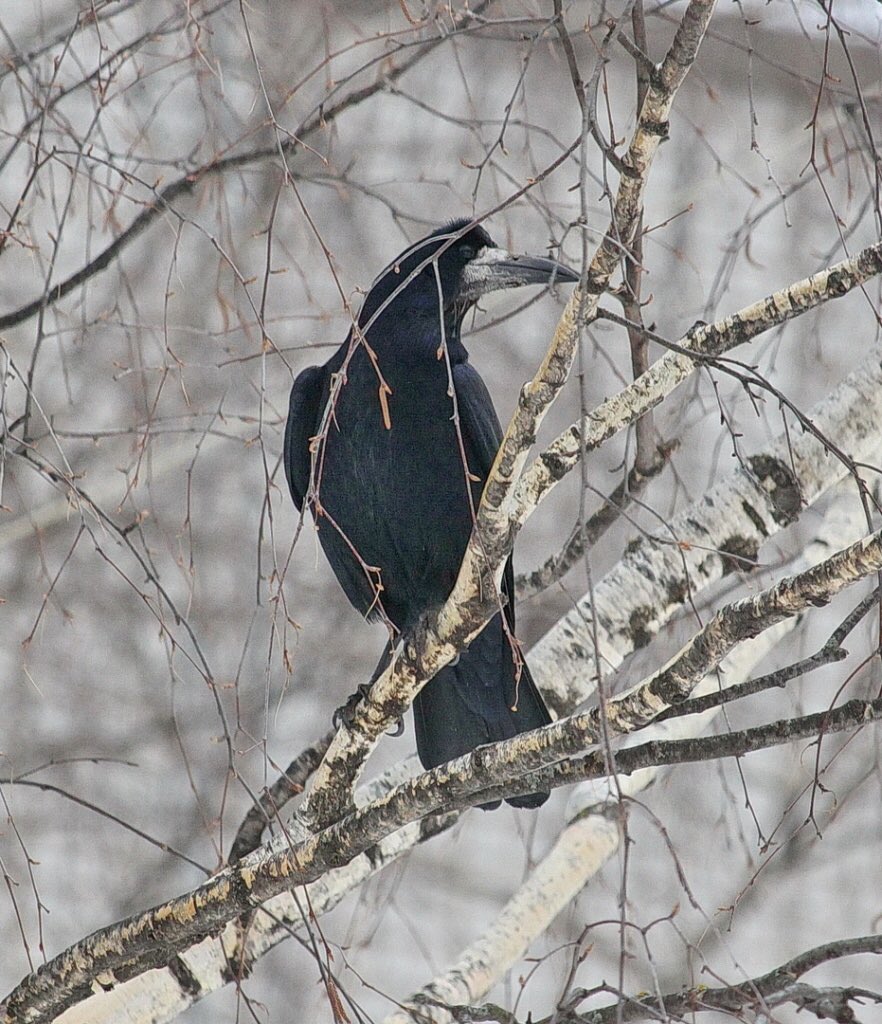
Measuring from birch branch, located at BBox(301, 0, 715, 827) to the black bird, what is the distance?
2.18 feet

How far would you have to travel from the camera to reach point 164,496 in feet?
20.5

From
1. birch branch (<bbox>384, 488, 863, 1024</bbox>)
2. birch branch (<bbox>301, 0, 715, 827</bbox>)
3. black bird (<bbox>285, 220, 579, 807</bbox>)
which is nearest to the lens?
birch branch (<bbox>301, 0, 715, 827</bbox>)

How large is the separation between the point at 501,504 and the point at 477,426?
1070 mm

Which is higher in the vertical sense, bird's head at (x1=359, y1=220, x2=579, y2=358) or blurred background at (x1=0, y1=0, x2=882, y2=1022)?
blurred background at (x1=0, y1=0, x2=882, y2=1022)

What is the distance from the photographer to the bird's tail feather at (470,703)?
3148mm

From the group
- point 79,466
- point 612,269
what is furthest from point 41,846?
point 612,269

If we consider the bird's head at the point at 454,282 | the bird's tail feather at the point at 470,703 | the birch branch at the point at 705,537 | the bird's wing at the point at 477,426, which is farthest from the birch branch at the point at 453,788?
the bird's head at the point at 454,282

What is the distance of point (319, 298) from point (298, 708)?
1.96 m

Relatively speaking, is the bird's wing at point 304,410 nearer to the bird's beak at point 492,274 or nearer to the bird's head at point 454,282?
the bird's head at point 454,282

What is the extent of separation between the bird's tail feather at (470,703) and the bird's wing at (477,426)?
0.38 ft

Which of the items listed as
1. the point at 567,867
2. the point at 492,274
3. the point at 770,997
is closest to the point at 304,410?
the point at 492,274

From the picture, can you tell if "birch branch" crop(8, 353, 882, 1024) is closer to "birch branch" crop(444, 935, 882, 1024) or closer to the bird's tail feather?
the bird's tail feather

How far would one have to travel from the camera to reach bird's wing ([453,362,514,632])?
10.2ft

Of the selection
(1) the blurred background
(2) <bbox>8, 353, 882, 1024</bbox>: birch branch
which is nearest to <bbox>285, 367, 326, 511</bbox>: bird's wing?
(2) <bbox>8, 353, 882, 1024</bbox>: birch branch
